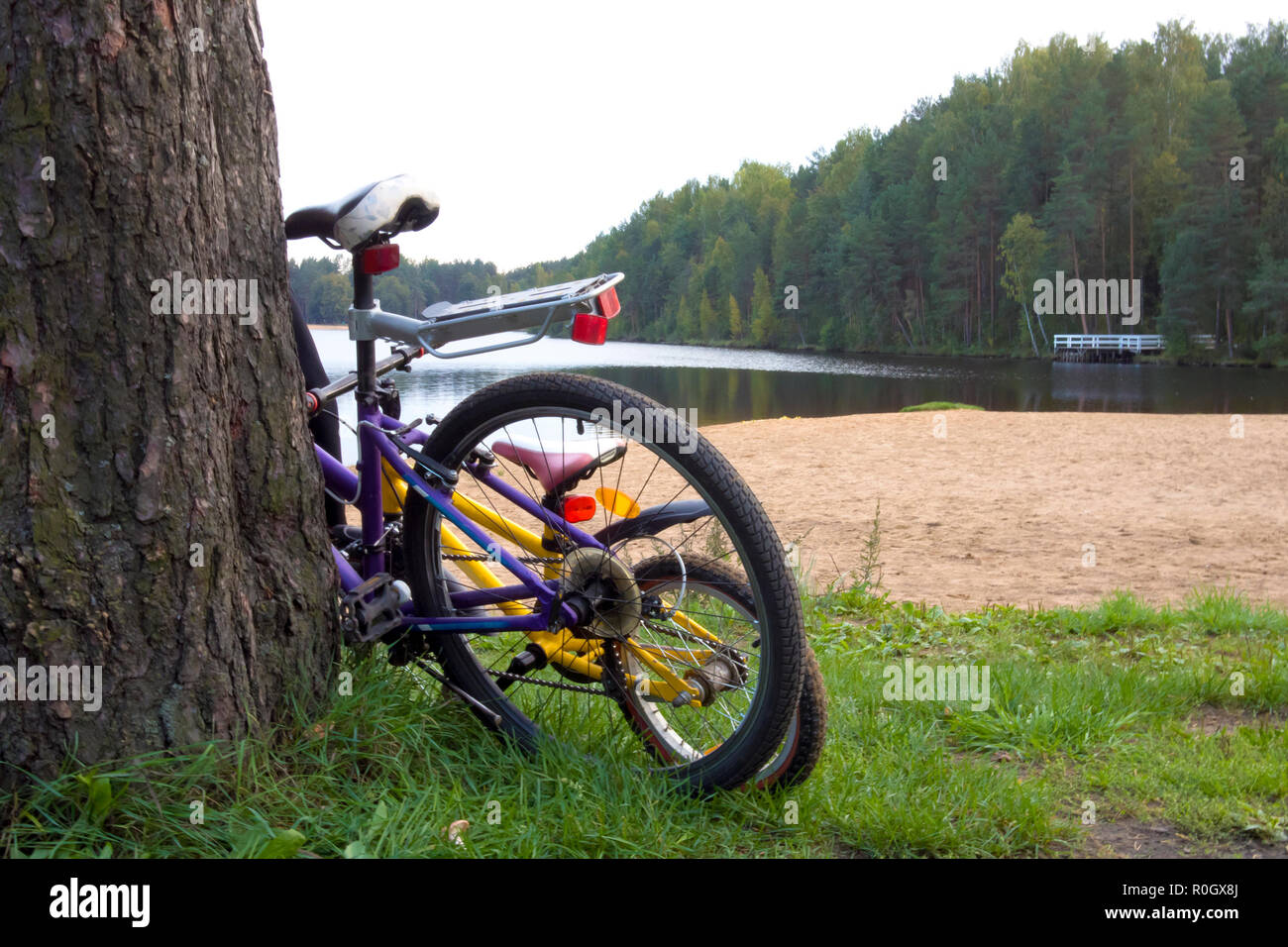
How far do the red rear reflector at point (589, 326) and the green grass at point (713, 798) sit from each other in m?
1.00

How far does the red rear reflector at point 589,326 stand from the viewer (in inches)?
90.7

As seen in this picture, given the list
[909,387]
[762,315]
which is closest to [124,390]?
[909,387]

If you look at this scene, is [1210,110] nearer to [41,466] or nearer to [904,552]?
[904,552]

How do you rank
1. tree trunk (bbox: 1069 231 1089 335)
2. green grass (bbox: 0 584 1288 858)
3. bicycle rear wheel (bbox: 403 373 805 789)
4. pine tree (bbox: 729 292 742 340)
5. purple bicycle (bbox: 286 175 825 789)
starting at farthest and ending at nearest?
pine tree (bbox: 729 292 742 340), tree trunk (bbox: 1069 231 1089 335), purple bicycle (bbox: 286 175 825 789), bicycle rear wheel (bbox: 403 373 805 789), green grass (bbox: 0 584 1288 858)

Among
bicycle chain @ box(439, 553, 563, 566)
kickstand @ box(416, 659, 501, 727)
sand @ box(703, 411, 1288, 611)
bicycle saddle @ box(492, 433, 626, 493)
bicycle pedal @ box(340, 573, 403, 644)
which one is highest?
bicycle saddle @ box(492, 433, 626, 493)

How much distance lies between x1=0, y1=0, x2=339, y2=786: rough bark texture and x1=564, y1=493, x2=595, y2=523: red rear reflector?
2.42ft

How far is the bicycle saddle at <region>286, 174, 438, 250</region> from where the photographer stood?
2525 millimetres

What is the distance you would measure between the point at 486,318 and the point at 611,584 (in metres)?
0.72

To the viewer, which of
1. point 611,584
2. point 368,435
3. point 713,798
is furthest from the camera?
point 368,435

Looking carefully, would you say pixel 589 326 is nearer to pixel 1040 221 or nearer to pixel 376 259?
pixel 376 259

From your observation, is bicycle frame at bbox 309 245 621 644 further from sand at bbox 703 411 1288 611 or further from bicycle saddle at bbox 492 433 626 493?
sand at bbox 703 411 1288 611

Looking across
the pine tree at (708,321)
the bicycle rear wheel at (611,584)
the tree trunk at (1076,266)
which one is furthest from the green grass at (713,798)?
the pine tree at (708,321)

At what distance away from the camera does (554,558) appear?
8.34ft

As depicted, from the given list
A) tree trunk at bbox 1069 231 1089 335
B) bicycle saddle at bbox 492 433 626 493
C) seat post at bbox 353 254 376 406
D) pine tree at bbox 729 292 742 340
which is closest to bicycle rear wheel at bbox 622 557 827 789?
bicycle saddle at bbox 492 433 626 493
